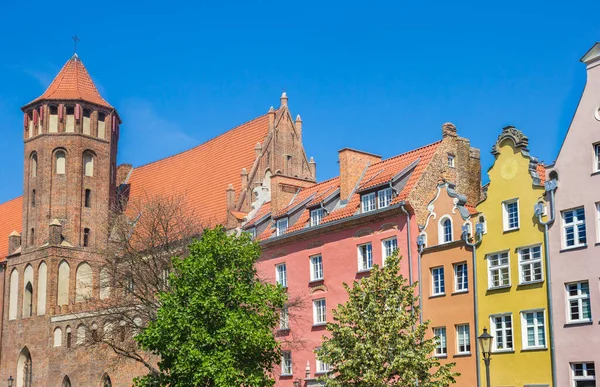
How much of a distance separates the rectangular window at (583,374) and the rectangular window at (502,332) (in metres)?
2.76

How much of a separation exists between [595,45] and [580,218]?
5.80 metres

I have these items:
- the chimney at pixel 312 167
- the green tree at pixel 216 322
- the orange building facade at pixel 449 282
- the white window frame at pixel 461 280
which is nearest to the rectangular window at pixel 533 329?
the orange building facade at pixel 449 282

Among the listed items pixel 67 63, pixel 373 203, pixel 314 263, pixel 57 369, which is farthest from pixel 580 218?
pixel 67 63

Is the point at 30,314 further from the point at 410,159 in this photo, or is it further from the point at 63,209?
the point at 410,159

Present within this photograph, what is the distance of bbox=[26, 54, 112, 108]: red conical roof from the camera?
6400 cm

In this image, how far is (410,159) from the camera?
4241cm

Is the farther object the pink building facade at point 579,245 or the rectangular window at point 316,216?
the rectangular window at point 316,216

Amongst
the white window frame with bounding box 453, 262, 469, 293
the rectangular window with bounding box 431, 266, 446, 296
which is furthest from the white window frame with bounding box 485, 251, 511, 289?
the rectangular window with bounding box 431, 266, 446, 296

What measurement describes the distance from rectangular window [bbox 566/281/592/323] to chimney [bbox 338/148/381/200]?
14647 mm

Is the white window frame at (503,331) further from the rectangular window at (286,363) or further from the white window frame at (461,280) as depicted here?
the rectangular window at (286,363)

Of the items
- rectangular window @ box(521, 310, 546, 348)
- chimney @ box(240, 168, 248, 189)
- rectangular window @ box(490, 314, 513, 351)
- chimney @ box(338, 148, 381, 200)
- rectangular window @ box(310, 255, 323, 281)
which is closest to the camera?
rectangular window @ box(521, 310, 546, 348)

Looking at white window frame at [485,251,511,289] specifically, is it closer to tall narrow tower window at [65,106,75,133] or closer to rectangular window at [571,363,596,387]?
rectangular window at [571,363,596,387]

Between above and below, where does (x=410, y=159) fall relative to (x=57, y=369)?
above

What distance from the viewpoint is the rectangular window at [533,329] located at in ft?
107
